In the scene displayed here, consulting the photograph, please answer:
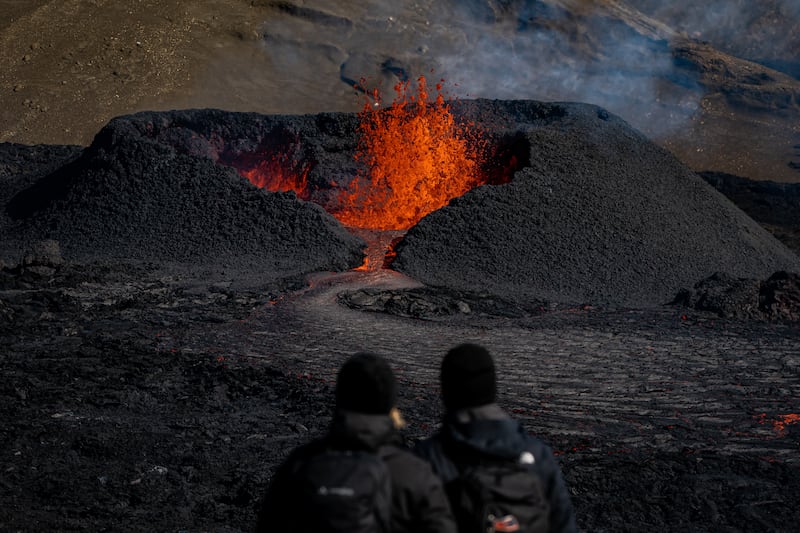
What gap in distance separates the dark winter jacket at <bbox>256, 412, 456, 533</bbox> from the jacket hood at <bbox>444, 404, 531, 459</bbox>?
0.54 ft

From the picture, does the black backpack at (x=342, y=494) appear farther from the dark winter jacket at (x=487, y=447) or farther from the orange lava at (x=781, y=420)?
the orange lava at (x=781, y=420)

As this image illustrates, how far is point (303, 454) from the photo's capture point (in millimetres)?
2357

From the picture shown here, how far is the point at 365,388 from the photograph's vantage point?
2314mm

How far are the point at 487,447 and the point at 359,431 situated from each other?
404mm

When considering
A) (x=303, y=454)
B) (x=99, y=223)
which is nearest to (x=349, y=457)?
(x=303, y=454)

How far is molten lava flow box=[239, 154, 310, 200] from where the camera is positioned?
15.6 metres

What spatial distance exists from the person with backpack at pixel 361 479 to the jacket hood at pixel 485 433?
150mm

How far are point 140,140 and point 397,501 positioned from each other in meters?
13.5

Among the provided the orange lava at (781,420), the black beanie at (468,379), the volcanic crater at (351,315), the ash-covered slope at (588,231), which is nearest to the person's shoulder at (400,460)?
the black beanie at (468,379)

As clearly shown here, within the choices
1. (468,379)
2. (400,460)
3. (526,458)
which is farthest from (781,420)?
(400,460)

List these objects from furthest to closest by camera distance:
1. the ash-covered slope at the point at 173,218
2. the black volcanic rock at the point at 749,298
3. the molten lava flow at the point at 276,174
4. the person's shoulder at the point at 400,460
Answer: the molten lava flow at the point at 276,174 < the ash-covered slope at the point at 173,218 < the black volcanic rock at the point at 749,298 < the person's shoulder at the point at 400,460

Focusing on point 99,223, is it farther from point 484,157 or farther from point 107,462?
point 107,462

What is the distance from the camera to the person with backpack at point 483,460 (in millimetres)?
2396

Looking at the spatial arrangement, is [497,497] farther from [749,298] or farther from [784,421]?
[749,298]
